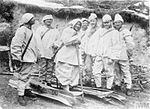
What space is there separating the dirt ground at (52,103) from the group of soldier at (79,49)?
0.71 feet

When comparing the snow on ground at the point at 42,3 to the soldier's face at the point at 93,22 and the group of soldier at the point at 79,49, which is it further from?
the soldier's face at the point at 93,22

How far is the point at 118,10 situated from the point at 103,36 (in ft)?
1.82

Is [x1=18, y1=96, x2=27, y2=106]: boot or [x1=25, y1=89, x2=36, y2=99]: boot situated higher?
[x1=25, y1=89, x2=36, y2=99]: boot

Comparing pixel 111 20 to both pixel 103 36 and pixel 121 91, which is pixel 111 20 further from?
pixel 121 91

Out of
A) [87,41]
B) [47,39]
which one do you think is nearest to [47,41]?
[47,39]

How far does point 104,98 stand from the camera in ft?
16.0

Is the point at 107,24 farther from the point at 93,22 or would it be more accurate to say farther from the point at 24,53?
the point at 24,53

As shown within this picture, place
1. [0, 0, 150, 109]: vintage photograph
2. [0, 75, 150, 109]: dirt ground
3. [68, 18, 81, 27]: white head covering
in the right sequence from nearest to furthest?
[0, 75, 150, 109]: dirt ground
[0, 0, 150, 109]: vintage photograph
[68, 18, 81, 27]: white head covering

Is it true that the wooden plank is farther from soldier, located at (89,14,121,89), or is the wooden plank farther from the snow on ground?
the snow on ground

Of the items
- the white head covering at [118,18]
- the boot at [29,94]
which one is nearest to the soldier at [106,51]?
the white head covering at [118,18]

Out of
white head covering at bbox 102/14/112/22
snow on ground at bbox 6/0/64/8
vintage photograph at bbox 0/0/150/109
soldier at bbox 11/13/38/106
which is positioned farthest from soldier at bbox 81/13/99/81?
soldier at bbox 11/13/38/106

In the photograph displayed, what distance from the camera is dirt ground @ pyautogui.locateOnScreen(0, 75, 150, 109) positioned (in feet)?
15.0

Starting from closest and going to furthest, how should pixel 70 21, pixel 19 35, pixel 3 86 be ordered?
pixel 19 35 < pixel 3 86 < pixel 70 21

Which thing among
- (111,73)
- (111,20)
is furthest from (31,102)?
(111,20)
